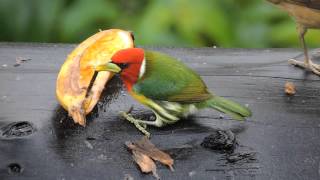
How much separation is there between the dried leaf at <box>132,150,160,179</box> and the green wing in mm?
225

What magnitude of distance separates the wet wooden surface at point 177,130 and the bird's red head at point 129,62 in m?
0.20

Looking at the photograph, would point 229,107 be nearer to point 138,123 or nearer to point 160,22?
point 138,123

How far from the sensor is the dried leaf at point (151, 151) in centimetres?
226

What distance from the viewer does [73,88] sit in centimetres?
248

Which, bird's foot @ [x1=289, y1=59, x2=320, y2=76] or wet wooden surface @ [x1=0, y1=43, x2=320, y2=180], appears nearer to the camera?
wet wooden surface @ [x1=0, y1=43, x2=320, y2=180]

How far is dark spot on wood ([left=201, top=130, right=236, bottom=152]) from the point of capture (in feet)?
7.59

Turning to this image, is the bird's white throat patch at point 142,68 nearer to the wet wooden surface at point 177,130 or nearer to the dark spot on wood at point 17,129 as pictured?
the wet wooden surface at point 177,130

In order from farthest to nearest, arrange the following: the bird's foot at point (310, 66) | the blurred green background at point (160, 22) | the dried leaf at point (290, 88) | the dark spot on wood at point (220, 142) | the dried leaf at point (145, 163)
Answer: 1. the blurred green background at point (160, 22)
2. the bird's foot at point (310, 66)
3. the dried leaf at point (290, 88)
4. the dark spot on wood at point (220, 142)
5. the dried leaf at point (145, 163)

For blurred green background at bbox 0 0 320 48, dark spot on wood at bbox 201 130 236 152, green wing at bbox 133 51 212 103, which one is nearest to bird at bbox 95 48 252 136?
green wing at bbox 133 51 212 103

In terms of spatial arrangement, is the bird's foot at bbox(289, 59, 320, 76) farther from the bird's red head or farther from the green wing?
the bird's red head

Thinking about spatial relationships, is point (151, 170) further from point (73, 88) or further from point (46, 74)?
point (46, 74)

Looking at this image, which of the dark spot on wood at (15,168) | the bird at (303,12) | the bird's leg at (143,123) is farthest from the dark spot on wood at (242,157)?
the bird at (303,12)

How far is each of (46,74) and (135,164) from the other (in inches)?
30.4

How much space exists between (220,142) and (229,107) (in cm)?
17
